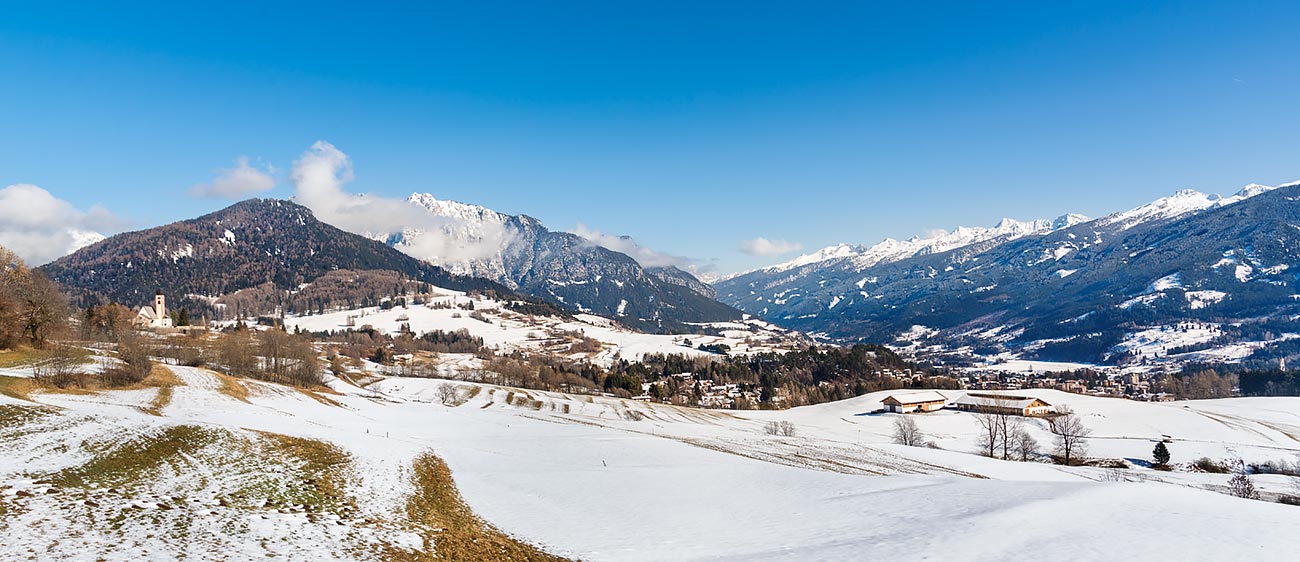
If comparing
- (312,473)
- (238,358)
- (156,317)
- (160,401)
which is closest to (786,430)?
(160,401)

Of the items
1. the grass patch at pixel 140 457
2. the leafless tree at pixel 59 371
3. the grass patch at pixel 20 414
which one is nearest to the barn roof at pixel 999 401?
the grass patch at pixel 140 457

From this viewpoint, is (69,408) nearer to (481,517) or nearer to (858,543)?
(481,517)

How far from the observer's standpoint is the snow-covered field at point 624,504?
50.9ft

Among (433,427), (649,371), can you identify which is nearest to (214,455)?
(433,427)

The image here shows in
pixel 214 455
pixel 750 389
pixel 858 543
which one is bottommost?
pixel 750 389

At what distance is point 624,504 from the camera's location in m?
27.3

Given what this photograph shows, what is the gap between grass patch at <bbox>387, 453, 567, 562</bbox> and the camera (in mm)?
17172

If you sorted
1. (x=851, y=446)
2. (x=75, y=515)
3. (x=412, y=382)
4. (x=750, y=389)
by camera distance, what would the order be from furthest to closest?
1. (x=750, y=389)
2. (x=412, y=382)
3. (x=851, y=446)
4. (x=75, y=515)

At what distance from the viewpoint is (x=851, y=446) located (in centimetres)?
6159

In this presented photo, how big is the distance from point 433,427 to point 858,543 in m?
45.6

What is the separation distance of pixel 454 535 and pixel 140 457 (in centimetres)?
1323

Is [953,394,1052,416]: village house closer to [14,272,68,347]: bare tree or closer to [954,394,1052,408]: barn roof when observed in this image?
[954,394,1052,408]: barn roof

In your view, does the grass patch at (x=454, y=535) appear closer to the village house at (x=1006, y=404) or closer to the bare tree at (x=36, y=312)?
the bare tree at (x=36, y=312)

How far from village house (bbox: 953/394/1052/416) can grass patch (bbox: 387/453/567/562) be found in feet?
344
